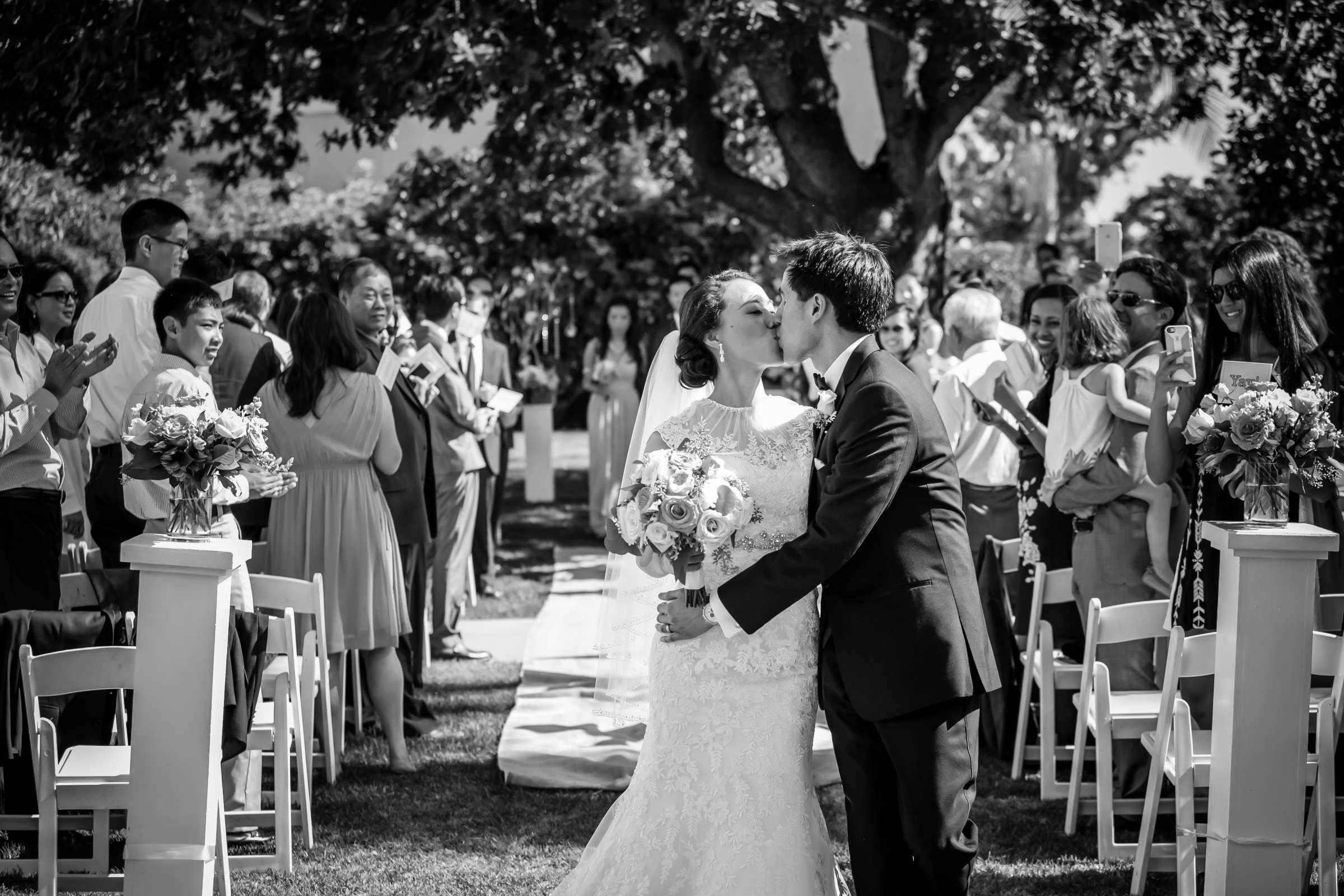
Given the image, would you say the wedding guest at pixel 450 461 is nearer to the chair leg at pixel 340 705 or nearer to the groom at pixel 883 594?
the chair leg at pixel 340 705

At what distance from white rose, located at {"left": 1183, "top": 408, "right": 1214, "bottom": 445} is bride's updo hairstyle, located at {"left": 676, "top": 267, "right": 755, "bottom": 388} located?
1.41 m

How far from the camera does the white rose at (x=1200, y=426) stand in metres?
4.01

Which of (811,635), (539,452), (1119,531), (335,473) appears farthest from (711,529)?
(539,452)

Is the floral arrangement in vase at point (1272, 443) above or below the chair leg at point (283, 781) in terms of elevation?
above

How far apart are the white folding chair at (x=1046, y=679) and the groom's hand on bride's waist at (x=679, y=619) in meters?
2.09

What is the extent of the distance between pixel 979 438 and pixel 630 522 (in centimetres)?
398

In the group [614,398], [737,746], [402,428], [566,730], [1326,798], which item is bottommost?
[566,730]

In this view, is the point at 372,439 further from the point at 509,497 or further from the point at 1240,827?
the point at 509,497

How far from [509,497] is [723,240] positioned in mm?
3953

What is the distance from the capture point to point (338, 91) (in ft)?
31.0

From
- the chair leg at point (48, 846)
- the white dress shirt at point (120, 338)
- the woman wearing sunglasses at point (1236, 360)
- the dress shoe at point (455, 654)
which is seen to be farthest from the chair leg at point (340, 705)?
the woman wearing sunglasses at point (1236, 360)

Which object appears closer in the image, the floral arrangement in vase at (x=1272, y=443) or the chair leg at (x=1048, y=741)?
the floral arrangement in vase at (x=1272, y=443)

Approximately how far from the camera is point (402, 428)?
6.59m

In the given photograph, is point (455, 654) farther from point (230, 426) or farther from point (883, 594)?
point (883, 594)
